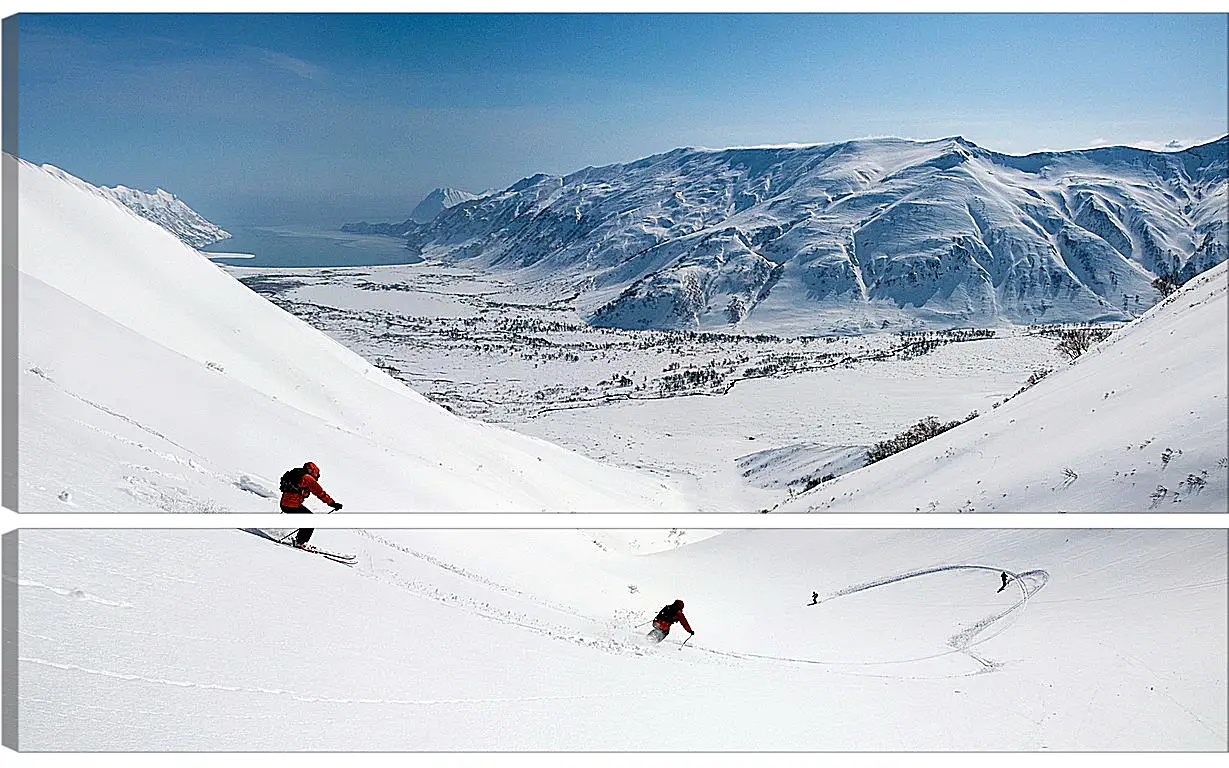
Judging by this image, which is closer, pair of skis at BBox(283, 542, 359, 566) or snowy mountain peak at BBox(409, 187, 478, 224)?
pair of skis at BBox(283, 542, 359, 566)

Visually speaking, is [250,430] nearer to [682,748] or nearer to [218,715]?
[218,715]

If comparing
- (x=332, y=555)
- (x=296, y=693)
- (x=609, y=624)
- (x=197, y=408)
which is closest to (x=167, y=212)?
(x=197, y=408)

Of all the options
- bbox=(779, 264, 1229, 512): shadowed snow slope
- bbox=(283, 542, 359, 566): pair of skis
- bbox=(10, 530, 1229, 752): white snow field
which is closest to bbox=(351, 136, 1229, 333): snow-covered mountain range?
bbox=(779, 264, 1229, 512): shadowed snow slope

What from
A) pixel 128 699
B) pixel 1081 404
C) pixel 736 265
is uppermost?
pixel 736 265

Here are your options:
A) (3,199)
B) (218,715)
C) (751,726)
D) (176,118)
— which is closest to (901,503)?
(751,726)

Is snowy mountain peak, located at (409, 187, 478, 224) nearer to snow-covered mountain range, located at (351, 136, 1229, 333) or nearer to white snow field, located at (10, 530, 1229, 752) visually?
snow-covered mountain range, located at (351, 136, 1229, 333)

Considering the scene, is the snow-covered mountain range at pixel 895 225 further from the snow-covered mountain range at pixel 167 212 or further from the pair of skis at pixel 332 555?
the pair of skis at pixel 332 555
